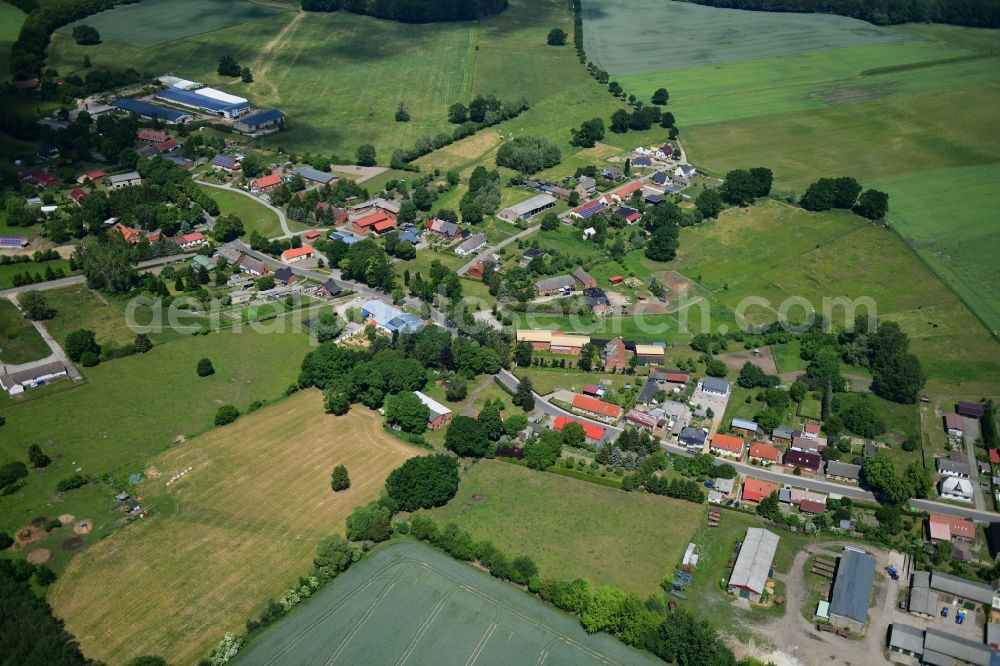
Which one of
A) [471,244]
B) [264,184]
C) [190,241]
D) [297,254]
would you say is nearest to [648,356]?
[471,244]

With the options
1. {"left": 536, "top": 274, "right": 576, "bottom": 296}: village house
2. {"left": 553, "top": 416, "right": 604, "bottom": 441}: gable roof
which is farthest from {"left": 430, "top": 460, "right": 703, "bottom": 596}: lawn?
{"left": 536, "top": 274, "right": 576, "bottom": 296}: village house

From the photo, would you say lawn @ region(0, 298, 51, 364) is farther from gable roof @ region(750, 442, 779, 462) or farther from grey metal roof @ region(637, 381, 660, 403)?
gable roof @ region(750, 442, 779, 462)

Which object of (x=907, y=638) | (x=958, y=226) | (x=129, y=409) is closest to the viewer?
(x=907, y=638)

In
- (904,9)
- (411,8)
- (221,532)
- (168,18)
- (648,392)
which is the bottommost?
(221,532)

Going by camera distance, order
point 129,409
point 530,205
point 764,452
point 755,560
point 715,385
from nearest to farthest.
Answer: point 755,560 → point 764,452 → point 129,409 → point 715,385 → point 530,205

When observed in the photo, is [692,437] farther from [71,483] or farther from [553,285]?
[71,483]

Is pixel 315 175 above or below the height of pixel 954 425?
above

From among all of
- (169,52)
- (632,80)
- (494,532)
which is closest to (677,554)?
(494,532)
